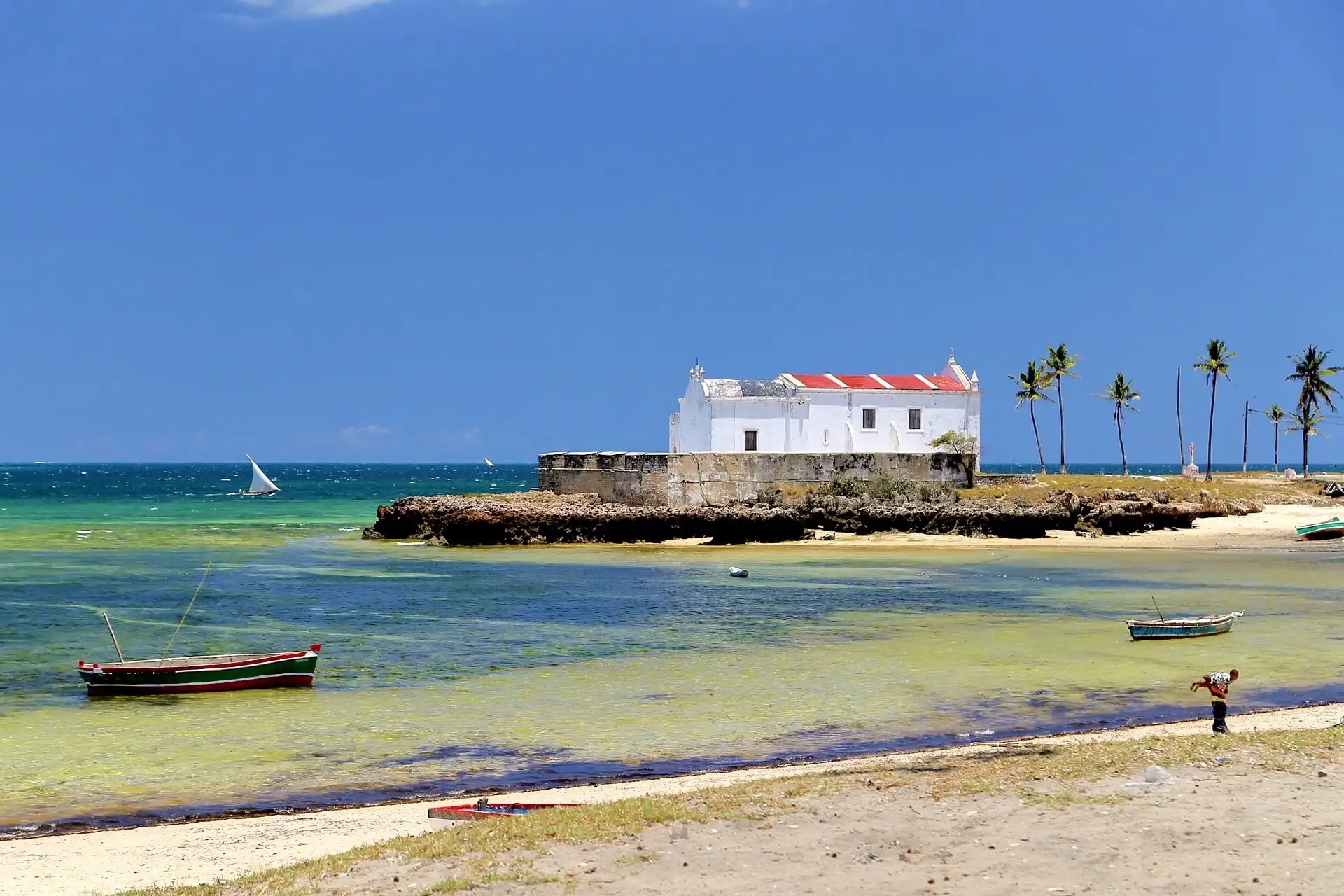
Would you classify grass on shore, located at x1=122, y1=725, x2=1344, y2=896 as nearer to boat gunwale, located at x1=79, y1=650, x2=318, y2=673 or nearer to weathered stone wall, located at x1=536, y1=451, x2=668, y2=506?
boat gunwale, located at x1=79, y1=650, x2=318, y2=673

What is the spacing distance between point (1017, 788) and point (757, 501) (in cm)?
4700

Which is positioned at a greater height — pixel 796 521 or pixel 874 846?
pixel 796 521

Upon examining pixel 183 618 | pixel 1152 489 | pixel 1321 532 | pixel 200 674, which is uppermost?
pixel 1152 489

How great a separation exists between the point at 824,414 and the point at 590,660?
47.1 m

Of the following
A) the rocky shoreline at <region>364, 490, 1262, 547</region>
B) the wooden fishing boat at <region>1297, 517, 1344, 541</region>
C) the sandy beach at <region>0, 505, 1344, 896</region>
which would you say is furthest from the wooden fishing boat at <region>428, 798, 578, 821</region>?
the wooden fishing boat at <region>1297, 517, 1344, 541</region>

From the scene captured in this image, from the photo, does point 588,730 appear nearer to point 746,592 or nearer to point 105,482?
point 746,592

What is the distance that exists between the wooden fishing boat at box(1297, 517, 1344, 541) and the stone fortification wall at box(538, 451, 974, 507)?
16.2 metres

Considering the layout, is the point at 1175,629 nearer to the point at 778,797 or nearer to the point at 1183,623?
the point at 1183,623

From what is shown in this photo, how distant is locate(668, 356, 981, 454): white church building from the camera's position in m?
69.9

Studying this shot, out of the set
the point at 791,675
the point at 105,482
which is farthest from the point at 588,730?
the point at 105,482

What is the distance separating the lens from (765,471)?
6228 cm

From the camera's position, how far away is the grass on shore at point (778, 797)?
10.8 metres

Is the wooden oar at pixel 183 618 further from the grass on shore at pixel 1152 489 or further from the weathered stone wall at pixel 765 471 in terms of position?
the grass on shore at pixel 1152 489

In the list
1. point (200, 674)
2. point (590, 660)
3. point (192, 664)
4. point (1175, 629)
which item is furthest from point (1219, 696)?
point (192, 664)
